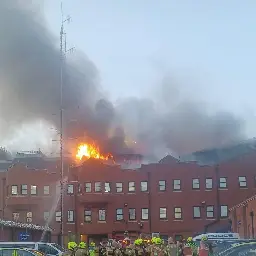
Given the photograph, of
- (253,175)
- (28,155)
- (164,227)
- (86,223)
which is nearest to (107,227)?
(86,223)

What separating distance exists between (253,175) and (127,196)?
12.2m

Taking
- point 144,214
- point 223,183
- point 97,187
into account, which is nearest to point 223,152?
point 223,183

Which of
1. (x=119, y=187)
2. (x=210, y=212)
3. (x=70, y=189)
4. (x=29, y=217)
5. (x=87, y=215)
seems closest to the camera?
(x=210, y=212)

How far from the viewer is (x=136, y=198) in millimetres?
53156

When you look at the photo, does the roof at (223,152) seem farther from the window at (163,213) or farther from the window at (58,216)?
the window at (58,216)

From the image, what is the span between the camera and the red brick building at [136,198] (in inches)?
2041

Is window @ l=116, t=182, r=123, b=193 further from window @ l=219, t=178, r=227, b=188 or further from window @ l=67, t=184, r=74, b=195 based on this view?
window @ l=219, t=178, r=227, b=188

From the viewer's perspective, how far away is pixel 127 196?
5344cm

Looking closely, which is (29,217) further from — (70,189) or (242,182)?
(242,182)

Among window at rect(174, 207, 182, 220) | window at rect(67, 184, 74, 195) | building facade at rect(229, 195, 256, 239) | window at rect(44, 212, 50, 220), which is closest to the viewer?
building facade at rect(229, 195, 256, 239)

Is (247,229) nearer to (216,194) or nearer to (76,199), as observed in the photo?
(216,194)

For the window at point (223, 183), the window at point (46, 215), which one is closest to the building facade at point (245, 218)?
the window at point (223, 183)

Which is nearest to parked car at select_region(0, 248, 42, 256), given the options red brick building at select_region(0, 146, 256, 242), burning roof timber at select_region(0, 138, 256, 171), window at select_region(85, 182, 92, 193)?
red brick building at select_region(0, 146, 256, 242)

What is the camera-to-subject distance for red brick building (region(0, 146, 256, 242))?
51844 millimetres
